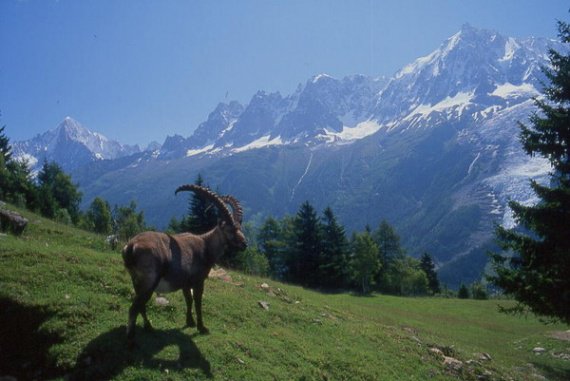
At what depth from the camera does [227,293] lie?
59.6 feet

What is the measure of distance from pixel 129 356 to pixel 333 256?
2527 inches

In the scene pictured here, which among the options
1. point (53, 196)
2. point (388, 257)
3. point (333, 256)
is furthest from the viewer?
point (388, 257)

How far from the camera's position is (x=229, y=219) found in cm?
1293

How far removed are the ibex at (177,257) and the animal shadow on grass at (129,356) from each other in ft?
1.22

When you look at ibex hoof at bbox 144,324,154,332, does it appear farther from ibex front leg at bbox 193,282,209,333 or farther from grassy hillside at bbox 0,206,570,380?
ibex front leg at bbox 193,282,209,333

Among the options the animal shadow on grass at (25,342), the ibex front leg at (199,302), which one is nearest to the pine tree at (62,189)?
the animal shadow on grass at (25,342)

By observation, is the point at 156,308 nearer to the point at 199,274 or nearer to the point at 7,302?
the point at 199,274

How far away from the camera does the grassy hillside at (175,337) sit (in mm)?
10273

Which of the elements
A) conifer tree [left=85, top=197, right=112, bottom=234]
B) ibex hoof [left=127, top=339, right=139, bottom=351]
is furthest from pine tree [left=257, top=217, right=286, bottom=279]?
ibex hoof [left=127, top=339, right=139, bottom=351]

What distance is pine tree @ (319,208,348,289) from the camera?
7212cm

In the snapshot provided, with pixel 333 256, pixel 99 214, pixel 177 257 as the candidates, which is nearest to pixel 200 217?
pixel 333 256

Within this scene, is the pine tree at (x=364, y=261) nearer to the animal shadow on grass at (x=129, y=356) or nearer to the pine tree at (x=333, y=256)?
the pine tree at (x=333, y=256)

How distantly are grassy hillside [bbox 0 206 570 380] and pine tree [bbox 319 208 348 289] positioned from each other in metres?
49.7

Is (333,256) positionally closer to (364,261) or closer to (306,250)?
(306,250)
